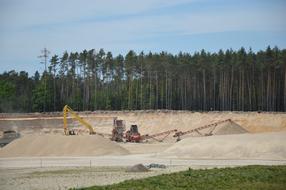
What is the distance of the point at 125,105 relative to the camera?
11912cm

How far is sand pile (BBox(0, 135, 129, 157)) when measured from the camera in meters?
57.1

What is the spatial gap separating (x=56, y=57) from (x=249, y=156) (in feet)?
315

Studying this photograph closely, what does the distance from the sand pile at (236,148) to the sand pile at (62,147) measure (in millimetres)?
8234

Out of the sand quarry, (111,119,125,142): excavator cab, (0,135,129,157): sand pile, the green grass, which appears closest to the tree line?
the sand quarry

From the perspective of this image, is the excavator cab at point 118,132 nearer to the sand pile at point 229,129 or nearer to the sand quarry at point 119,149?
the sand quarry at point 119,149

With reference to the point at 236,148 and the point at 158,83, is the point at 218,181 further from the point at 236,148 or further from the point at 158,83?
the point at 158,83

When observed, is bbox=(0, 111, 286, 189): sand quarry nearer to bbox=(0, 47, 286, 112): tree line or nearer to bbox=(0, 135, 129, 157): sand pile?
bbox=(0, 135, 129, 157): sand pile

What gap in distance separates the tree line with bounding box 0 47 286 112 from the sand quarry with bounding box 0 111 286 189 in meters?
20.7

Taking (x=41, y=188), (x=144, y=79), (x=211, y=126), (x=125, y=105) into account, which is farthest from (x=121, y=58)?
(x=41, y=188)

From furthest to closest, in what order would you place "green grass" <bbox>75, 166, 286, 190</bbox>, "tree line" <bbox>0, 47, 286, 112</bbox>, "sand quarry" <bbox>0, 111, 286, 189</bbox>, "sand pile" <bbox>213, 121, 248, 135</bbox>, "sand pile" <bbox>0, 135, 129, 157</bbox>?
"tree line" <bbox>0, 47, 286, 112</bbox> < "sand pile" <bbox>213, 121, 248, 135</bbox> < "sand pile" <bbox>0, 135, 129, 157</bbox> < "sand quarry" <bbox>0, 111, 286, 189</bbox> < "green grass" <bbox>75, 166, 286, 190</bbox>

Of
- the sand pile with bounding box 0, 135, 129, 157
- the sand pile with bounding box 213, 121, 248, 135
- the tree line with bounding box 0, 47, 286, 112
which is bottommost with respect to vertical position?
the sand pile with bounding box 0, 135, 129, 157

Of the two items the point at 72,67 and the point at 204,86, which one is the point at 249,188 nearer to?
the point at 204,86

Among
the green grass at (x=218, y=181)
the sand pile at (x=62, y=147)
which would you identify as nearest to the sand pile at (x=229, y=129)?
the sand pile at (x=62, y=147)

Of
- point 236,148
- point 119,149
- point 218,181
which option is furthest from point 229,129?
point 218,181
